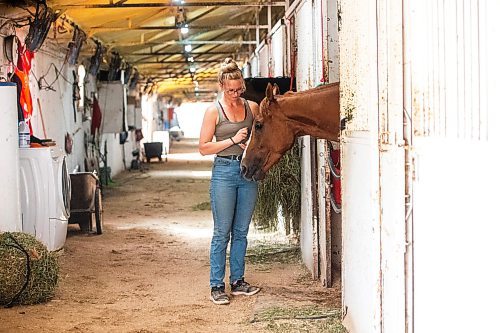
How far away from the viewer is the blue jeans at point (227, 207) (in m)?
4.29

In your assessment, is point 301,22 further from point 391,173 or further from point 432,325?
point 432,325

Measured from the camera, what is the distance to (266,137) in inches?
167

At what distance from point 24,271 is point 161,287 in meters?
0.95

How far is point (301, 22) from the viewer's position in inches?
218

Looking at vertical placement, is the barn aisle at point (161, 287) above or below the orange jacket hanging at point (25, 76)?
below

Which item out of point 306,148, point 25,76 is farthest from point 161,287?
point 25,76

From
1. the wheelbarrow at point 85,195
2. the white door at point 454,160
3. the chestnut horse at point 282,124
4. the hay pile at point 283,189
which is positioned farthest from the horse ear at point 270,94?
the wheelbarrow at point 85,195

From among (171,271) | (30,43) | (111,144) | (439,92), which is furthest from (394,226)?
(111,144)

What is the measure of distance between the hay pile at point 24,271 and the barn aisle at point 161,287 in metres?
0.08

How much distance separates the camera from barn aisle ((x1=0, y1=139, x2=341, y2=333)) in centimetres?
395

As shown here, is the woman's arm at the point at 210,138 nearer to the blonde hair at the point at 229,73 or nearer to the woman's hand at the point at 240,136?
the woman's hand at the point at 240,136

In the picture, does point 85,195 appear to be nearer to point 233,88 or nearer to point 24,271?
point 24,271

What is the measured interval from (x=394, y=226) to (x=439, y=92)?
2.06 ft

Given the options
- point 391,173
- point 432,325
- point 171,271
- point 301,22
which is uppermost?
point 301,22
